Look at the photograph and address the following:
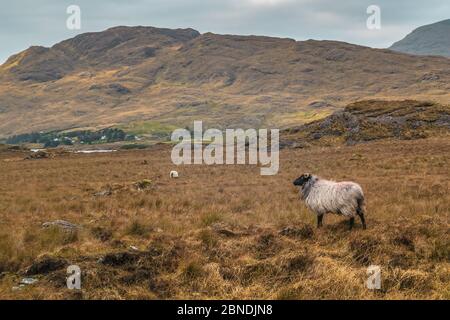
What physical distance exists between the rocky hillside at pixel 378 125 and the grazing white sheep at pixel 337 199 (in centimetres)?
4972

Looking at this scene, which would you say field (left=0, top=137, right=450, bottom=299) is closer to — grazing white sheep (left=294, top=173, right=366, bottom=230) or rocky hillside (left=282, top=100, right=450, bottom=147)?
grazing white sheep (left=294, top=173, right=366, bottom=230)

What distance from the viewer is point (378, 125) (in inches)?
2613

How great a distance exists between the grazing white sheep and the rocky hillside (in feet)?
163

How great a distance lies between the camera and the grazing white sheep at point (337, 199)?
1317 centimetres

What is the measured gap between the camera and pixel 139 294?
8547 millimetres

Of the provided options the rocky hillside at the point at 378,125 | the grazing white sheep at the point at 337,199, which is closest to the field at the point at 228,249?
the grazing white sheep at the point at 337,199

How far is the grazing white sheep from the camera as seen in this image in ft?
43.2

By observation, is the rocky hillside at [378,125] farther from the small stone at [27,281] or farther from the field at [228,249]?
the small stone at [27,281]

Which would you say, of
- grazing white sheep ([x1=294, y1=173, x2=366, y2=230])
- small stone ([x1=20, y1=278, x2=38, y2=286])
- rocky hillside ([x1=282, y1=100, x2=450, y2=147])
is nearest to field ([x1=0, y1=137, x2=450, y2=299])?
small stone ([x1=20, y1=278, x2=38, y2=286])

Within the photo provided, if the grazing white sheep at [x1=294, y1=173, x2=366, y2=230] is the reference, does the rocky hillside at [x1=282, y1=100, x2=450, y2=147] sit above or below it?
above
